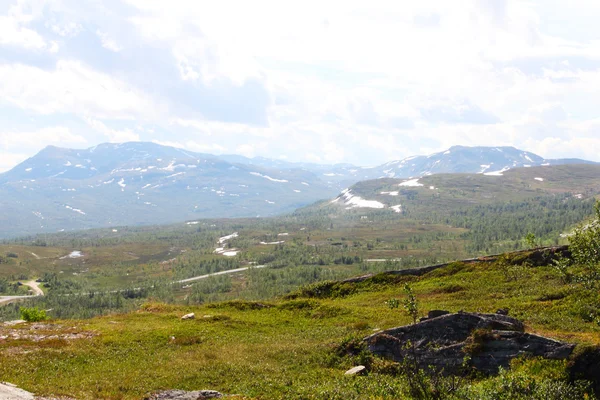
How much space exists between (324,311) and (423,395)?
32524mm

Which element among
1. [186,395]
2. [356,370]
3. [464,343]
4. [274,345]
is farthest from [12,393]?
[464,343]

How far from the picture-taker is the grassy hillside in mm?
26938

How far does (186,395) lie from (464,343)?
68.1ft

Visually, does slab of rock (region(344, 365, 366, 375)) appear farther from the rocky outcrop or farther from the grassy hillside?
the rocky outcrop

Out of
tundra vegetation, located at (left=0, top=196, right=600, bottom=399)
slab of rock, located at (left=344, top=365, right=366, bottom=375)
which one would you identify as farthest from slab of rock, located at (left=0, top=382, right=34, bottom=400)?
slab of rock, located at (left=344, top=365, right=366, bottom=375)

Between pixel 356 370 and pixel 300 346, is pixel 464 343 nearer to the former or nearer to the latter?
pixel 356 370

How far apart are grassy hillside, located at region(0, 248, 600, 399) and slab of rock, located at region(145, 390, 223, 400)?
138 cm

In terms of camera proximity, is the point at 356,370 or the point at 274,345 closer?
the point at 356,370

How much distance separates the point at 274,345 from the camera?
39.8 metres

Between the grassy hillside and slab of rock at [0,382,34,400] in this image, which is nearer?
slab of rock at [0,382,34,400]

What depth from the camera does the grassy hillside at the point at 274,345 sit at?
1061 inches

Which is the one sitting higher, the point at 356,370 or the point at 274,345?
the point at 356,370

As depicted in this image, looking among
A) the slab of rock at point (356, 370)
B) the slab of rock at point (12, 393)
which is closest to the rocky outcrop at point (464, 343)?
the slab of rock at point (356, 370)

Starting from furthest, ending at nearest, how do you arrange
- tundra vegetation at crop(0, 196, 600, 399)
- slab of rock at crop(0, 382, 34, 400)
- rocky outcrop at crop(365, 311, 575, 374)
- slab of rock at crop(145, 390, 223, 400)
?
rocky outcrop at crop(365, 311, 575, 374) < slab of rock at crop(145, 390, 223, 400) < tundra vegetation at crop(0, 196, 600, 399) < slab of rock at crop(0, 382, 34, 400)
